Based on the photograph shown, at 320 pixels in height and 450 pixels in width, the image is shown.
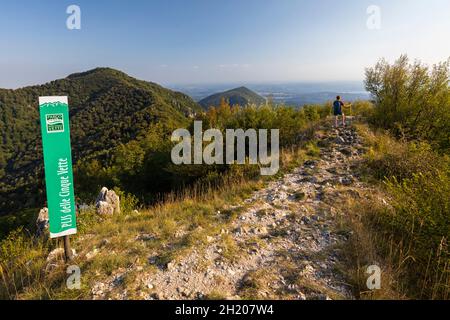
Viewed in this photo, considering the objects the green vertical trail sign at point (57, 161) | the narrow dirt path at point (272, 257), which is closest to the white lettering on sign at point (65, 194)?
the green vertical trail sign at point (57, 161)

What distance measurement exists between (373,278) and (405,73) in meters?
12.5

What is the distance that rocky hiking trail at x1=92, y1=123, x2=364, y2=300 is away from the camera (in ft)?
9.80

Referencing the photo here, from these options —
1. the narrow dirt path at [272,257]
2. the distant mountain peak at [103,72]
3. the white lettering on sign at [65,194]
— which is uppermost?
the distant mountain peak at [103,72]

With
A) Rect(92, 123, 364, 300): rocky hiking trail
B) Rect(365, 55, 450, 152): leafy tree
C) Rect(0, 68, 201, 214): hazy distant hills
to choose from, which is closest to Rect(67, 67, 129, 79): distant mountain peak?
Rect(0, 68, 201, 214): hazy distant hills

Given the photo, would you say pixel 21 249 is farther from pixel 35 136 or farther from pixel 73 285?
pixel 35 136

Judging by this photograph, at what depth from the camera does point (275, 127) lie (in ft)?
41.8

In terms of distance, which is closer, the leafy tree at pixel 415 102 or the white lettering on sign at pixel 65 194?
the white lettering on sign at pixel 65 194

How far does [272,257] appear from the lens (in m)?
3.74

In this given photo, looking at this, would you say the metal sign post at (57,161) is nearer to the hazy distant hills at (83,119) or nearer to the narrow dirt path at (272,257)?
the narrow dirt path at (272,257)

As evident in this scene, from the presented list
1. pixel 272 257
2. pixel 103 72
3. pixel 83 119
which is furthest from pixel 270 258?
pixel 103 72

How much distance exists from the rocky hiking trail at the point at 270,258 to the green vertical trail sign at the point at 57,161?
1049 mm

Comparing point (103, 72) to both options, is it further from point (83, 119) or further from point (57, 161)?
point (57, 161)

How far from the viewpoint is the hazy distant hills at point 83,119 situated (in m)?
64.2

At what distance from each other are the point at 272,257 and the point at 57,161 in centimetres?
343
